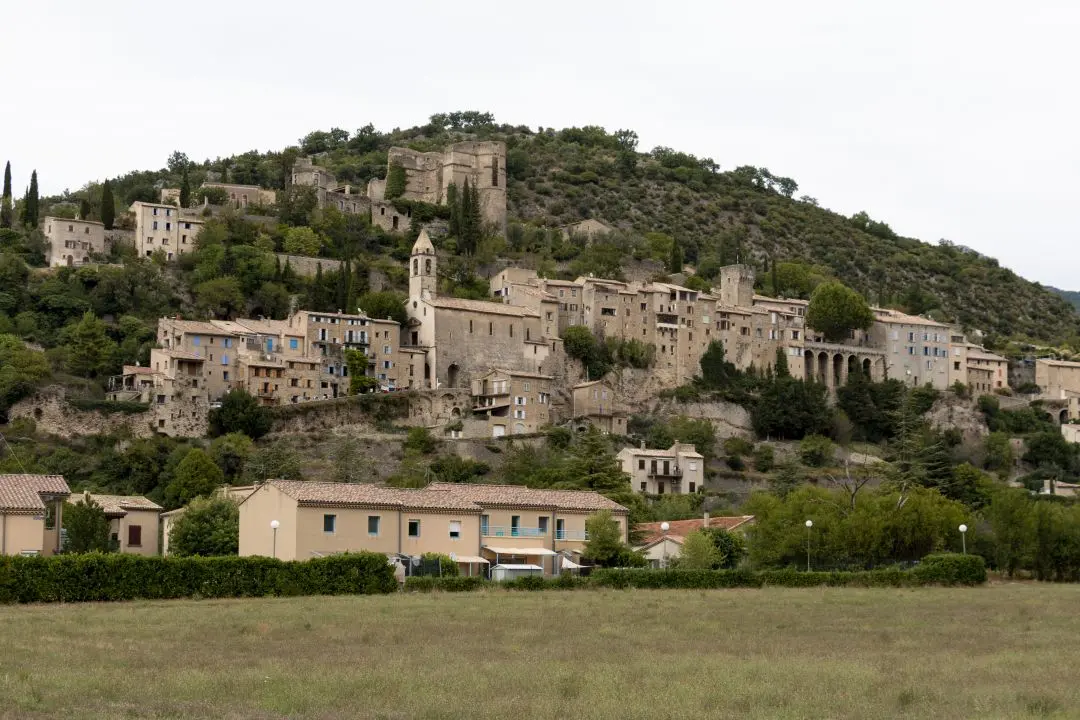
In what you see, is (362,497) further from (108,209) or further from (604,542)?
(108,209)

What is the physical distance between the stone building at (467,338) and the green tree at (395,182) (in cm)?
3259

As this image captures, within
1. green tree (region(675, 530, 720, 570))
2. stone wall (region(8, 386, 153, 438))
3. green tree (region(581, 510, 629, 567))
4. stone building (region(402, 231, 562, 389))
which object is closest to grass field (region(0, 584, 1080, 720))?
green tree (region(581, 510, 629, 567))

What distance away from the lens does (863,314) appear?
11631cm

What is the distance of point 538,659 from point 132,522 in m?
41.1

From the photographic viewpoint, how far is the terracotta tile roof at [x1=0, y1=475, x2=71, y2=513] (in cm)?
4781

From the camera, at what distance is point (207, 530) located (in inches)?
2424

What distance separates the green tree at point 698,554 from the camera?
2285 inches

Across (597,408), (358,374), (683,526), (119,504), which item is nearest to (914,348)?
(597,408)

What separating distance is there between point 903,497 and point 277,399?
140 ft

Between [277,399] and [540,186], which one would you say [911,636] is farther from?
[540,186]

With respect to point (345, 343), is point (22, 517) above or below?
below

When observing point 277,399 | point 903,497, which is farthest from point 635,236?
point 903,497

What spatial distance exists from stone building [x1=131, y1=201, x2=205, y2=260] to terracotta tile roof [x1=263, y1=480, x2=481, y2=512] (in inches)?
2388

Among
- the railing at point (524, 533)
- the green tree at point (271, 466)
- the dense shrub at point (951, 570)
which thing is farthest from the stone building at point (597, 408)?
the dense shrub at point (951, 570)
